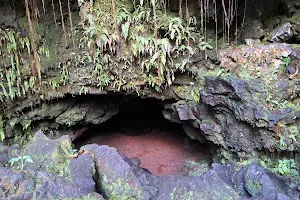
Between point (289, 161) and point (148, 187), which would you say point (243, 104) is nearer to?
point (289, 161)

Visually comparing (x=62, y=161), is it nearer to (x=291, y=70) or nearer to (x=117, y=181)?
(x=117, y=181)

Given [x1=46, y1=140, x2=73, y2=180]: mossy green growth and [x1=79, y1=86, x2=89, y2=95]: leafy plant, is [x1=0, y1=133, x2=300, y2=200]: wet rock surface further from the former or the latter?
[x1=79, y1=86, x2=89, y2=95]: leafy plant

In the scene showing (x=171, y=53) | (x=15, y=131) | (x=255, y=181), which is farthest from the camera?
(x=15, y=131)

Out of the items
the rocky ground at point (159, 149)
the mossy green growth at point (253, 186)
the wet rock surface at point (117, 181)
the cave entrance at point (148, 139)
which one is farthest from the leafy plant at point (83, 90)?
the mossy green growth at point (253, 186)

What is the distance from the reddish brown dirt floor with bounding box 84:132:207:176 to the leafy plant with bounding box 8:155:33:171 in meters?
5.18

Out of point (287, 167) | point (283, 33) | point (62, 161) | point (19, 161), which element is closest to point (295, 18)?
point (283, 33)

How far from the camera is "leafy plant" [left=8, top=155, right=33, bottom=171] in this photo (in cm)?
524

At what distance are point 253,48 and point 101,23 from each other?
4456mm

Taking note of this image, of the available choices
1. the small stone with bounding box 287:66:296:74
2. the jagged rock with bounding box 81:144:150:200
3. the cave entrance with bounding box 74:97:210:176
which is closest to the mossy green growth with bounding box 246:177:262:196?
the jagged rock with bounding box 81:144:150:200

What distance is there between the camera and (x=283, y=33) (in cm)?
713

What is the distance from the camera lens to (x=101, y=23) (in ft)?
25.1

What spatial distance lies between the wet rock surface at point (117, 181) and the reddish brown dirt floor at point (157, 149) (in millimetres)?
3752

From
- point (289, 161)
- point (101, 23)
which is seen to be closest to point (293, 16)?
point (289, 161)

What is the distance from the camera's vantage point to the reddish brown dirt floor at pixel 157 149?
9898 millimetres
